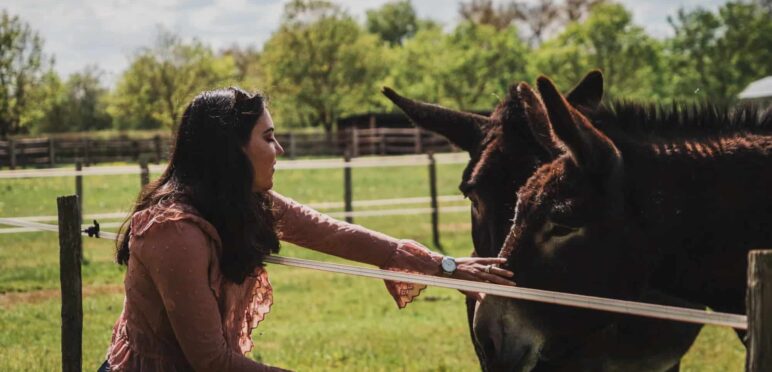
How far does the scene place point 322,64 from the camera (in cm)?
6962

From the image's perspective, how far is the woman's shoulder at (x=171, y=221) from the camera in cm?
296

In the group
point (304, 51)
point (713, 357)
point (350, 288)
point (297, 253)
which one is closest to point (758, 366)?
point (713, 357)

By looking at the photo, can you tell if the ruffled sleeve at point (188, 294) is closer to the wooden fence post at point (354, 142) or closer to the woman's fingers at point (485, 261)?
the woman's fingers at point (485, 261)

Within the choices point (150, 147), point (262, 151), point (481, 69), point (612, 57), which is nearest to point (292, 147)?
point (150, 147)

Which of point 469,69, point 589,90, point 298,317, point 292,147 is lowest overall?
point 298,317

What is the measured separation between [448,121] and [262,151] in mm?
2027

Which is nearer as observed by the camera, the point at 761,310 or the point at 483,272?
the point at 761,310

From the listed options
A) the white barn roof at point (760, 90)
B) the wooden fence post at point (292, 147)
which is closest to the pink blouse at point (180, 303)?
the white barn roof at point (760, 90)

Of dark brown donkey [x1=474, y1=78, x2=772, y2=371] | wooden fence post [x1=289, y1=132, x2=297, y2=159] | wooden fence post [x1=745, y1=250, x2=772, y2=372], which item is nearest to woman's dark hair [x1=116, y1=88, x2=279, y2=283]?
dark brown donkey [x1=474, y1=78, x2=772, y2=371]

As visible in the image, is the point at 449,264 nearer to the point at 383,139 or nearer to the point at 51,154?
the point at 51,154

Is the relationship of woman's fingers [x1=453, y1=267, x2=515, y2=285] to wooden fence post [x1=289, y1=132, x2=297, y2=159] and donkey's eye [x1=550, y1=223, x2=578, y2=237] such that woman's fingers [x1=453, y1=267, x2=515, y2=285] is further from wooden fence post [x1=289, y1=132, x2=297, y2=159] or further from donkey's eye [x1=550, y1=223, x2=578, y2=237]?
wooden fence post [x1=289, y1=132, x2=297, y2=159]

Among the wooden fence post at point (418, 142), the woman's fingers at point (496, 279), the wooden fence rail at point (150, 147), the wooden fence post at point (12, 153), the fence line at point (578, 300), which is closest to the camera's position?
the fence line at point (578, 300)

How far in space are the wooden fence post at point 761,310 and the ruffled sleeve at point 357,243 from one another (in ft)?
5.71

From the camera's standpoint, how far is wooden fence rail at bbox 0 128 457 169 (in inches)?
1460
